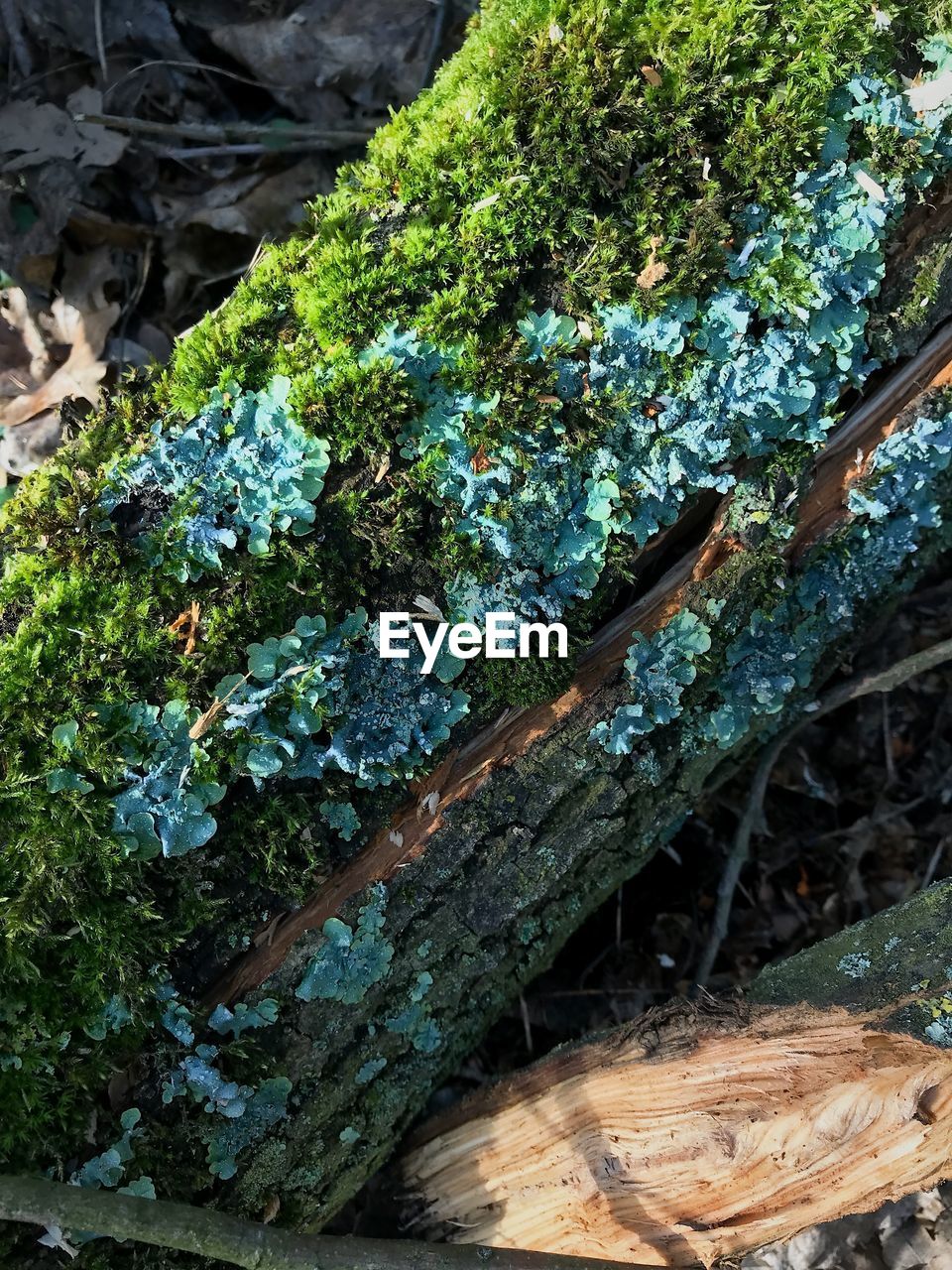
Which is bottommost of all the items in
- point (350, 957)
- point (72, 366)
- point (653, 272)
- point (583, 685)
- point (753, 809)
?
point (350, 957)

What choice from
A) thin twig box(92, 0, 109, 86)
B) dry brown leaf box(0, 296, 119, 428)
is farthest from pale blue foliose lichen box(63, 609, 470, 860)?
thin twig box(92, 0, 109, 86)

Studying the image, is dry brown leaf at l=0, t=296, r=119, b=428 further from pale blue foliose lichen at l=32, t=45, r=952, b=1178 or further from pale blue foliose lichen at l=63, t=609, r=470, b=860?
pale blue foliose lichen at l=63, t=609, r=470, b=860

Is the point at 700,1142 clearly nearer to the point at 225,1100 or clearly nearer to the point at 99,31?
the point at 225,1100

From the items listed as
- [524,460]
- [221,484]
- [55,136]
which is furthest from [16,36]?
[524,460]

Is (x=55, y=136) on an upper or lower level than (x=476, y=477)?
lower

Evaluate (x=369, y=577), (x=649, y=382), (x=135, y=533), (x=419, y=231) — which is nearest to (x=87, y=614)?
(x=135, y=533)

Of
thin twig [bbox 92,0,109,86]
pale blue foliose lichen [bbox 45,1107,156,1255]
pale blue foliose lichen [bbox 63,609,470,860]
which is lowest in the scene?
pale blue foliose lichen [bbox 45,1107,156,1255]

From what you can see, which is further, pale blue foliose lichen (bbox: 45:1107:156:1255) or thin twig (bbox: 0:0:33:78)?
thin twig (bbox: 0:0:33:78)
